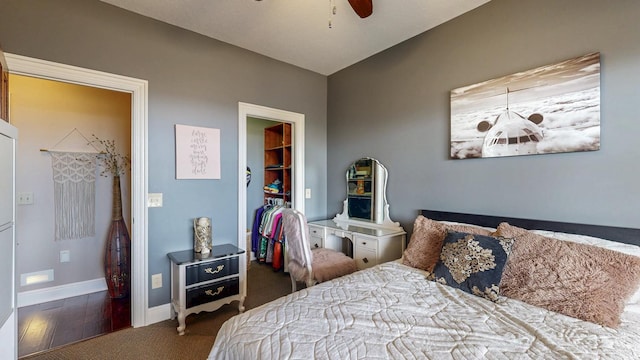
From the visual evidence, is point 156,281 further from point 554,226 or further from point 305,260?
point 554,226

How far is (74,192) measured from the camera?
3078 mm

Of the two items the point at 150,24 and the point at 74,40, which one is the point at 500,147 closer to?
the point at 150,24

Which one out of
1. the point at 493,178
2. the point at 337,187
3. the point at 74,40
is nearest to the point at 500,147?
the point at 493,178

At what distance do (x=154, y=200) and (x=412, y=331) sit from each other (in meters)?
2.35

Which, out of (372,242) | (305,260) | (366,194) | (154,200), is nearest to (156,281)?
(154,200)

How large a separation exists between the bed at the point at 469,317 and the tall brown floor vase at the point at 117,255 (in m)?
2.42

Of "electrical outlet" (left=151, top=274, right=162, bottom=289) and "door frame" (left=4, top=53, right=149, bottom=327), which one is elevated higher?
"door frame" (left=4, top=53, right=149, bottom=327)

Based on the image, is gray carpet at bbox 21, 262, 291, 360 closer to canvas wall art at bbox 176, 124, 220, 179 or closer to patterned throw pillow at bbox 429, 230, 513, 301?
canvas wall art at bbox 176, 124, 220, 179

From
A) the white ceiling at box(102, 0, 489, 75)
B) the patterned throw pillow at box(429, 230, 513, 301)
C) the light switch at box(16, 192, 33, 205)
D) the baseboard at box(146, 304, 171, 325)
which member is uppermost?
the white ceiling at box(102, 0, 489, 75)

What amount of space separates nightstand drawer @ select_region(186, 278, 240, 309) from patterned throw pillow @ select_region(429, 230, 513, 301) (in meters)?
1.80

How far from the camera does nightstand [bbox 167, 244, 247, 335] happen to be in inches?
93.1

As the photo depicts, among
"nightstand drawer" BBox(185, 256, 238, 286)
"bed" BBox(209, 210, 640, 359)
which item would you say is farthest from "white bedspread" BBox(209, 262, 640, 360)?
"nightstand drawer" BBox(185, 256, 238, 286)

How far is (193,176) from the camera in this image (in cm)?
271

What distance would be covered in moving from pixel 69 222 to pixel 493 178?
428 centimetres
